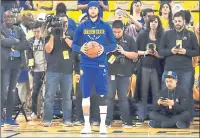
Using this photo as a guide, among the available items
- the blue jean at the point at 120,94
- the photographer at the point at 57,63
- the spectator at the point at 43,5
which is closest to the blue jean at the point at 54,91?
the photographer at the point at 57,63

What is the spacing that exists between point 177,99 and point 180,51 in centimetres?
86

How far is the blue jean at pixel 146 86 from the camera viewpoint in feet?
30.0

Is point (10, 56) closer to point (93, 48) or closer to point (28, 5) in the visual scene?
point (93, 48)

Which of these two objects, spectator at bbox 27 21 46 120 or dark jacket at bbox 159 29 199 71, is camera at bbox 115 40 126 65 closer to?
dark jacket at bbox 159 29 199 71

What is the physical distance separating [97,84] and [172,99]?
1.78m

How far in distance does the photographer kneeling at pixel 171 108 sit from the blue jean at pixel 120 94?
1.57ft

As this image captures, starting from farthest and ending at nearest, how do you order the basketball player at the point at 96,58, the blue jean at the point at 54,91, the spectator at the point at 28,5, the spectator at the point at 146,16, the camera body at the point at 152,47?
the spectator at the point at 28,5 → the spectator at the point at 146,16 → the camera body at the point at 152,47 → the blue jean at the point at 54,91 → the basketball player at the point at 96,58

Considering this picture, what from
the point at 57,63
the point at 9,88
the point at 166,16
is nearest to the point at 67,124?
the point at 57,63

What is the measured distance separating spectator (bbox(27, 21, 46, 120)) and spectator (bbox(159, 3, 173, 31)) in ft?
8.27

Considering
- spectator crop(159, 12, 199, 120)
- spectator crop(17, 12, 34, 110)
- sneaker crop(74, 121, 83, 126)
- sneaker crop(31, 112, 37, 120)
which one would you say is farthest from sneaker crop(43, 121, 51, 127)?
spectator crop(159, 12, 199, 120)

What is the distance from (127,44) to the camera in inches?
341

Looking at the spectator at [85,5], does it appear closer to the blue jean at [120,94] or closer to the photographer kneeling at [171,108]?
the blue jean at [120,94]

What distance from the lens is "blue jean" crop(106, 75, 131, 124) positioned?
8516 millimetres

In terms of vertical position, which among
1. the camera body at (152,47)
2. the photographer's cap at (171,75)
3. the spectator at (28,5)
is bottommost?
the photographer's cap at (171,75)
